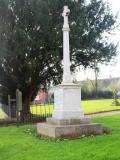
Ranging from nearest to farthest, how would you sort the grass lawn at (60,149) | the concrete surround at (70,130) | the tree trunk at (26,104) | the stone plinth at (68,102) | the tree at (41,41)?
the grass lawn at (60,149) < the concrete surround at (70,130) < the stone plinth at (68,102) < the tree at (41,41) < the tree trunk at (26,104)

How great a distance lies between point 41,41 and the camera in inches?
985

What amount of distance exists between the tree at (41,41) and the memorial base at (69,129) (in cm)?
995

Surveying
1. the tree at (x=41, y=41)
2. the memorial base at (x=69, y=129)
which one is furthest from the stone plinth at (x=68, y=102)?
the tree at (x=41, y=41)

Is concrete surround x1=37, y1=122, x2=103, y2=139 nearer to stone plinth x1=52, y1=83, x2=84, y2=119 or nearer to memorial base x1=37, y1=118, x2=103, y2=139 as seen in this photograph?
memorial base x1=37, y1=118, x2=103, y2=139

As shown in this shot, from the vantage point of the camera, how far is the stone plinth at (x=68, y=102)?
15.6 metres

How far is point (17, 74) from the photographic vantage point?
26844 millimetres

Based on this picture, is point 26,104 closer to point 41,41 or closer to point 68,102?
point 41,41

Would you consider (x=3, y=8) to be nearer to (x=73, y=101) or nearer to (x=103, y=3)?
(x=103, y=3)

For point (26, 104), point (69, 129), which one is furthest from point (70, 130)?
point (26, 104)

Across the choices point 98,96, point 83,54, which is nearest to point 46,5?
Answer: point 83,54

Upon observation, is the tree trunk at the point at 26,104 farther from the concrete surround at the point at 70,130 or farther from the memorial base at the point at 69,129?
the concrete surround at the point at 70,130

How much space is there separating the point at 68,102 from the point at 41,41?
993cm

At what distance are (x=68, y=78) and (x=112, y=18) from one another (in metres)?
14.4

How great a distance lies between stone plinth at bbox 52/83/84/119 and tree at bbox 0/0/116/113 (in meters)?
9.27
